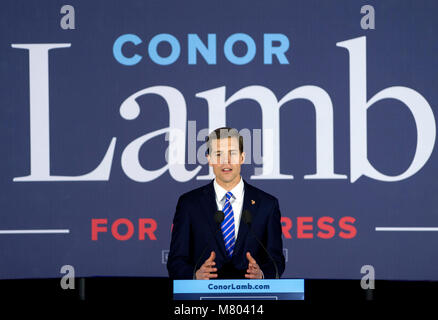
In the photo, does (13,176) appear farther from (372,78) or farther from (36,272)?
(372,78)

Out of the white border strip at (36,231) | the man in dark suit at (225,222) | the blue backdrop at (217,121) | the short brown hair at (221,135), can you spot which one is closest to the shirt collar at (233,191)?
the man in dark suit at (225,222)

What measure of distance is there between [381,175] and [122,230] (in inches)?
81.9

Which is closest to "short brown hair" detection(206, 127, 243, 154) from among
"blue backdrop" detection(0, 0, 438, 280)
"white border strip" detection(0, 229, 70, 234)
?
"blue backdrop" detection(0, 0, 438, 280)

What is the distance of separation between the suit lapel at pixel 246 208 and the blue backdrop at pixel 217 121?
46.1 inches

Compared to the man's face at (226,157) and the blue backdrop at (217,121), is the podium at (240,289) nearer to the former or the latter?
the man's face at (226,157)

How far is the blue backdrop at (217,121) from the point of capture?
3471 millimetres

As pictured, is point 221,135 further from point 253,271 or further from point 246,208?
point 253,271

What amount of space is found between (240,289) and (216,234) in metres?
0.53

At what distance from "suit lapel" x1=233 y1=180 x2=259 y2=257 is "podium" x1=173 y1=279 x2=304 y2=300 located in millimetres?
487

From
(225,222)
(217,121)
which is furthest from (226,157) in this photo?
(217,121)

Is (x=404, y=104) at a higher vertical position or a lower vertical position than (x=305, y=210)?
higher

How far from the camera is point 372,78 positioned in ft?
11.4

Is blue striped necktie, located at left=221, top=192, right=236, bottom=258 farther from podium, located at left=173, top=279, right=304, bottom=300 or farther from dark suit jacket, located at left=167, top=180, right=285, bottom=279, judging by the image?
podium, located at left=173, top=279, right=304, bottom=300
